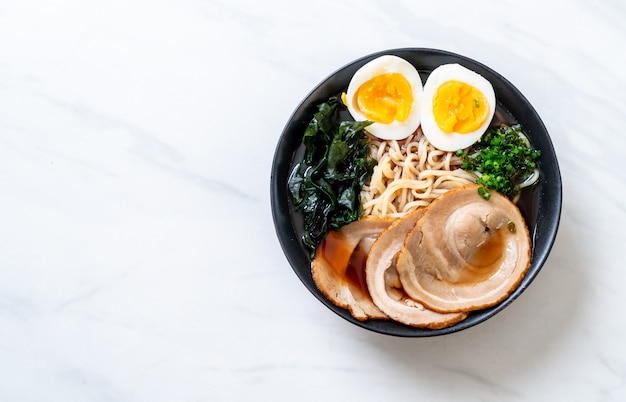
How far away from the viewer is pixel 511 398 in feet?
10.7

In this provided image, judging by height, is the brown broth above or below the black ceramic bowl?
below

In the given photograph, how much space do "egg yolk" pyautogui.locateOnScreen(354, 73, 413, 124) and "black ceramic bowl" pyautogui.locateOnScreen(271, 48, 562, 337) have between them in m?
0.09

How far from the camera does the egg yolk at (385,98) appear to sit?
307 centimetres

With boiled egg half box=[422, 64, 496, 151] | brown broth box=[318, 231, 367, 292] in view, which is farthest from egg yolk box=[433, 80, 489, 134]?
brown broth box=[318, 231, 367, 292]

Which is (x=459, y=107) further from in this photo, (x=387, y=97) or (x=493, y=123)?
(x=387, y=97)

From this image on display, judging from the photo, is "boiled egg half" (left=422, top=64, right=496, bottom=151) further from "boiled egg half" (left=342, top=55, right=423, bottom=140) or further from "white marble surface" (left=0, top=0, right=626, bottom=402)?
"white marble surface" (left=0, top=0, right=626, bottom=402)

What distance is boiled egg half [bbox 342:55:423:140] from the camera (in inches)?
120

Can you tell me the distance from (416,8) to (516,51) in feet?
1.69

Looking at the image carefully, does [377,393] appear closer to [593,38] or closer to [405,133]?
[405,133]

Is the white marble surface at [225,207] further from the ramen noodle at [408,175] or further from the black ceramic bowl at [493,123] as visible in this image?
the ramen noodle at [408,175]

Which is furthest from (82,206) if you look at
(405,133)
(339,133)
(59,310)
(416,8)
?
(416,8)

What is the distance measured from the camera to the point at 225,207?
11.0 feet

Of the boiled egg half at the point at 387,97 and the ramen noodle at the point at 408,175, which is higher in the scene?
the boiled egg half at the point at 387,97

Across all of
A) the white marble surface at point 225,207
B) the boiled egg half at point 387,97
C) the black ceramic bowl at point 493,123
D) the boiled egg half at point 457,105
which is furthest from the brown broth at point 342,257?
the boiled egg half at point 457,105
